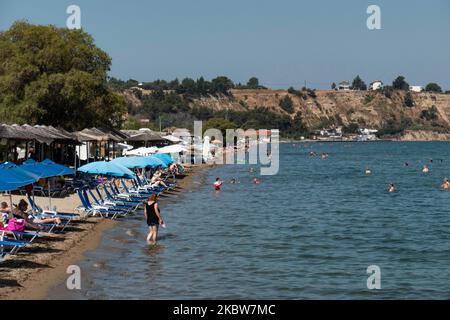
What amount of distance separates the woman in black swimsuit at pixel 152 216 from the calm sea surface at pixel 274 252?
36 centimetres

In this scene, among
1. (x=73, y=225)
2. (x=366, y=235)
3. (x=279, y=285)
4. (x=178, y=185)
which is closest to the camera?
(x=279, y=285)

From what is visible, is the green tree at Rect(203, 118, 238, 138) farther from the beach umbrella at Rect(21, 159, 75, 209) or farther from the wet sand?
the wet sand

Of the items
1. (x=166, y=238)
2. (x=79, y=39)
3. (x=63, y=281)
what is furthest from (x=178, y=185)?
(x=63, y=281)

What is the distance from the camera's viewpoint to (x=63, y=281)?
1445 cm

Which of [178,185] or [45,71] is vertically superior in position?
[45,71]

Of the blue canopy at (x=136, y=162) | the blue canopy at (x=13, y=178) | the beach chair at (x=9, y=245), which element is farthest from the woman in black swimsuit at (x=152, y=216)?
the blue canopy at (x=136, y=162)

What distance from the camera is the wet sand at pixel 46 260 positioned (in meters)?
13.4

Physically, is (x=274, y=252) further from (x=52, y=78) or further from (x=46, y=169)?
(x=52, y=78)

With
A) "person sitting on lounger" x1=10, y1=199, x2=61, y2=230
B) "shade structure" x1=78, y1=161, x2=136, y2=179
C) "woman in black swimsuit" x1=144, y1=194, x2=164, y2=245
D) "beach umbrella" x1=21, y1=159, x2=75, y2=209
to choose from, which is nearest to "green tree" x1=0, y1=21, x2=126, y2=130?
"shade structure" x1=78, y1=161, x2=136, y2=179

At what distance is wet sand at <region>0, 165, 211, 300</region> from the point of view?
43.9ft

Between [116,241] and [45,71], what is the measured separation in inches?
1025

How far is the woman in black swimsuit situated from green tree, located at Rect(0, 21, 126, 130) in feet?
75.3

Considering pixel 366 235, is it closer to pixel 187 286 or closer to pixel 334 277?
pixel 334 277

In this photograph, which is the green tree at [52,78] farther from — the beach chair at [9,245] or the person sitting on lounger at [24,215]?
the beach chair at [9,245]
